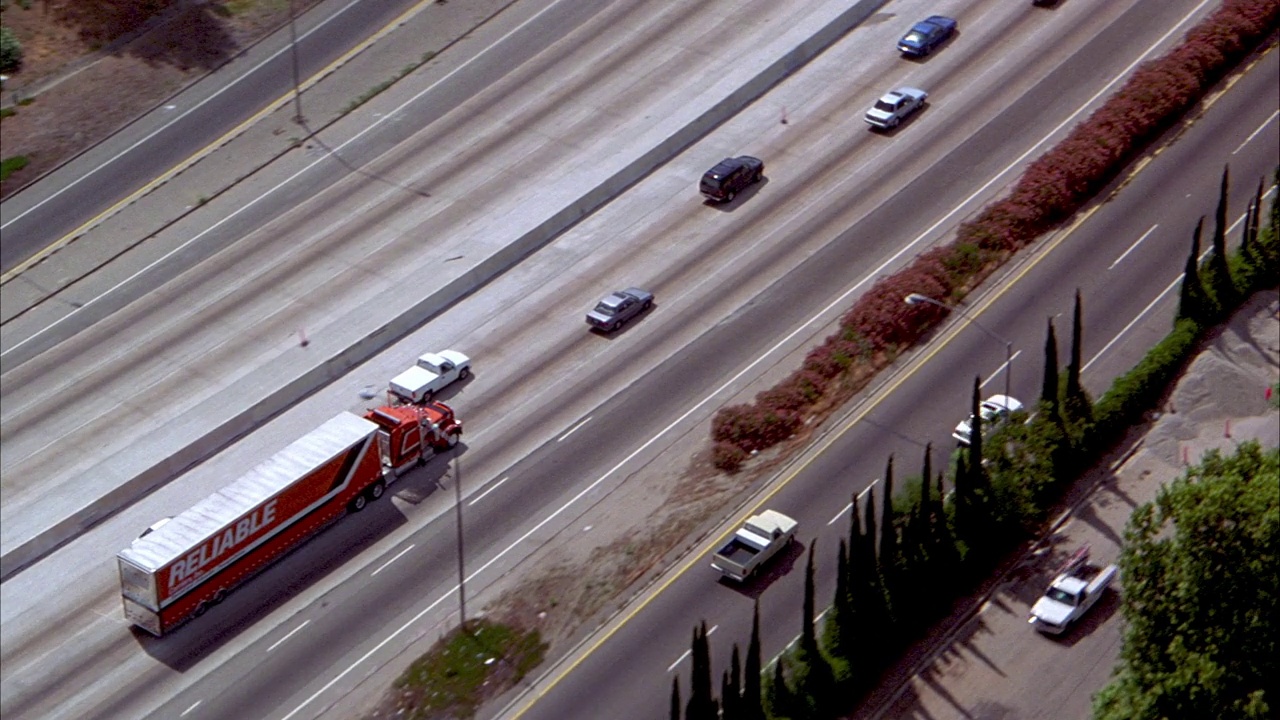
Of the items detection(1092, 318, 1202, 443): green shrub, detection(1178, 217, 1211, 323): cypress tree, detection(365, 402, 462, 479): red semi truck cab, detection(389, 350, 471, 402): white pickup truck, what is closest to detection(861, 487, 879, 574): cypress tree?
detection(1092, 318, 1202, 443): green shrub

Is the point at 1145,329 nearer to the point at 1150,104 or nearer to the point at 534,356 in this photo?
the point at 1150,104

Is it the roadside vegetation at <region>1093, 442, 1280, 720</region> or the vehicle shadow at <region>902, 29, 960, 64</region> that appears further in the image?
the vehicle shadow at <region>902, 29, 960, 64</region>

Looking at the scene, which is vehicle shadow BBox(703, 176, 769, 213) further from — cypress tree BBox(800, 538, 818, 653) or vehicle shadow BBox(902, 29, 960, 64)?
cypress tree BBox(800, 538, 818, 653)

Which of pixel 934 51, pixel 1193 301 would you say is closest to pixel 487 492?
pixel 1193 301

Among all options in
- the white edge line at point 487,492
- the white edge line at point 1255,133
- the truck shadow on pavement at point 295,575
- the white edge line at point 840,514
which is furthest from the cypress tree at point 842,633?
the white edge line at point 1255,133

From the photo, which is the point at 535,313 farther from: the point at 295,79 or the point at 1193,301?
the point at 1193,301
